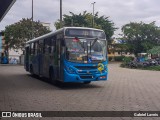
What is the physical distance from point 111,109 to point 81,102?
66.0 inches

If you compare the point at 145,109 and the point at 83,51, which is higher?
the point at 83,51

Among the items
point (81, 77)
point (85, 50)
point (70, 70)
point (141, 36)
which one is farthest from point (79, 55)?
point (141, 36)

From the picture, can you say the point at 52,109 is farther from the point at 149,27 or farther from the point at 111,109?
the point at 149,27

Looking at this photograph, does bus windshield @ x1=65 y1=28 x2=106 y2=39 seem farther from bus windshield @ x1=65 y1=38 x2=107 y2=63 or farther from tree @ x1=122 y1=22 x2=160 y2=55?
tree @ x1=122 y1=22 x2=160 y2=55

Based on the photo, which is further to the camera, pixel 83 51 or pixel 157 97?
pixel 83 51

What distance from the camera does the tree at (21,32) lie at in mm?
57594

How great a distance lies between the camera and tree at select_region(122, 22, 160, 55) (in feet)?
221

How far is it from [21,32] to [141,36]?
84.6 feet

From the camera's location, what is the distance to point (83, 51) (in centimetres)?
1600

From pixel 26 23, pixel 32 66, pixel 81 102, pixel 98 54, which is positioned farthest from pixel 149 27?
pixel 81 102

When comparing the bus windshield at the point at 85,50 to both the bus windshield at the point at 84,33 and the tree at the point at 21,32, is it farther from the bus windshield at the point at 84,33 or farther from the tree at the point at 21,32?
the tree at the point at 21,32

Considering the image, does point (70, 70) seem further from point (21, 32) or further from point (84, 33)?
point (21, 32)

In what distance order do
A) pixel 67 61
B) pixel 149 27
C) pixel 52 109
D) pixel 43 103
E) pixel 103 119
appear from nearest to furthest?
pixel 103 119 < pixel 52 109 < pixel 43 103 < pixel 67 61 < pixel 149 27

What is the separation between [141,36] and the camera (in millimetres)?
68688
